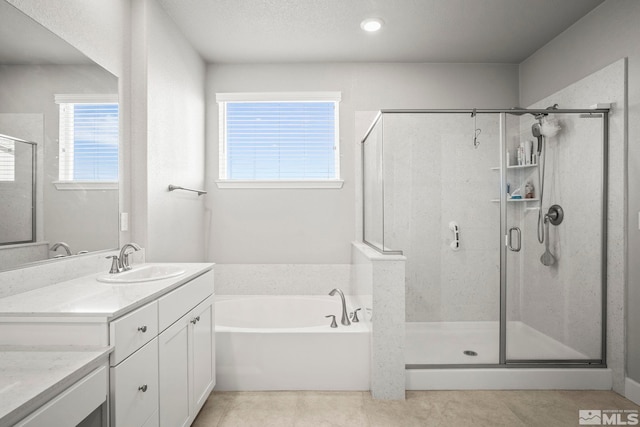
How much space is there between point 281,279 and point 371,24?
2360 mm

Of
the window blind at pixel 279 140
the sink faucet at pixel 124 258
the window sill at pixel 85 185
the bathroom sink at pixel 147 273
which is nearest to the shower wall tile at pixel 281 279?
the window blind at pixel 279 140

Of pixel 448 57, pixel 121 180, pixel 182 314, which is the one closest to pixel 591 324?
pixel 448 57

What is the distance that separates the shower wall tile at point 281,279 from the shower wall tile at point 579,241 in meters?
1.58

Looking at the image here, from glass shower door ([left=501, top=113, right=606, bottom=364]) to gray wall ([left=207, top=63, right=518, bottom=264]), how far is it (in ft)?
3.55

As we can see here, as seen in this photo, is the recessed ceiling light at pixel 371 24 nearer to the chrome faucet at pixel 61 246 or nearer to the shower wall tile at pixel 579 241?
the shower wall tile at pixel 579 241

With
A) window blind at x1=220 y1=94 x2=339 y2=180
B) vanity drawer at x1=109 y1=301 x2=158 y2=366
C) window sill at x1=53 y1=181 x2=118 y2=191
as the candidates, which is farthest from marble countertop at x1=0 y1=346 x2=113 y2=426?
window blind at x1=220 y1=94 x2=339 y2=180

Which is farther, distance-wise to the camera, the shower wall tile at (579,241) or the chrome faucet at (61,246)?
the shower wall tile at (579,241)

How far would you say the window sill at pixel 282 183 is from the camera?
3188 mm

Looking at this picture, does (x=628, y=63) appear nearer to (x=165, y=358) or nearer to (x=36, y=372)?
(x=165, y=358)

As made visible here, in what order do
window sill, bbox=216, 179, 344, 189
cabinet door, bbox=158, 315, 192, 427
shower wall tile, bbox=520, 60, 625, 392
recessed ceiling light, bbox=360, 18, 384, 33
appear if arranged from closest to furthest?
cabinet door, bbox=158, 315, 192, 427
shower wall tile, bbox=520, 60, 625, 392
recessed ceiling light, bbox=360, 18, 384, 33
window sill, bbox=216, 179, 344, 189

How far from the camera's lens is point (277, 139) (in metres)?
3.27

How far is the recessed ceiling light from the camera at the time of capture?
97.8 inches

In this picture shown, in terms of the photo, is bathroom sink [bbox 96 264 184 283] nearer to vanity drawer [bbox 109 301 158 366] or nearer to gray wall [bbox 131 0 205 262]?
gray wall [bbox 131 0 205 262]

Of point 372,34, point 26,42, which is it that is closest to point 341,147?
point 372,34
